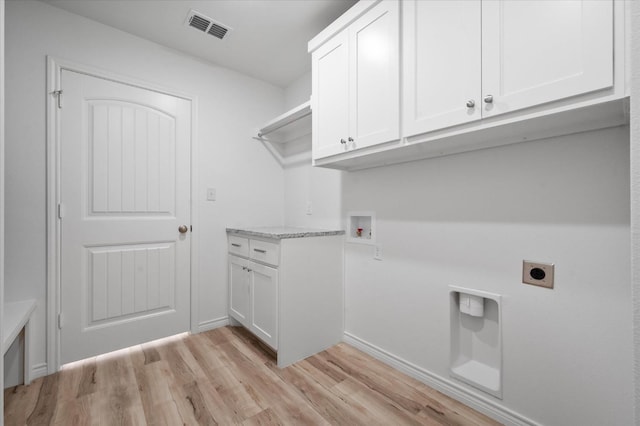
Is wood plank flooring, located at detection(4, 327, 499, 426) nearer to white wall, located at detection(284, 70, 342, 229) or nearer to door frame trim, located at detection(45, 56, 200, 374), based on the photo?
door frame trim, located at detection(45, 56, 200, 374)

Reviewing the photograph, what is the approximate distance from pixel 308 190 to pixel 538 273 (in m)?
1.84

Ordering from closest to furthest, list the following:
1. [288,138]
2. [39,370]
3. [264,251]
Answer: [39,370] → [264,251] → [288,138]

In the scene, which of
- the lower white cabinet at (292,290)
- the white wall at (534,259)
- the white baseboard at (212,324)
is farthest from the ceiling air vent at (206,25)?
the white baseboard at (212,324)

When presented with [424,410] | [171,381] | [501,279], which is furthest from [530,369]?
[171,381]

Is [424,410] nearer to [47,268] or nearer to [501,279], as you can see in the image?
[501,279]

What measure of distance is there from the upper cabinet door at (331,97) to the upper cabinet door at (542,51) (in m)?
0.79

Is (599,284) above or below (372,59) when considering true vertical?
below

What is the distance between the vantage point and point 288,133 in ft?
9.25

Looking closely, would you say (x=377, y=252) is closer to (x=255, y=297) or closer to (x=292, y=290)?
(x=292, y=290)

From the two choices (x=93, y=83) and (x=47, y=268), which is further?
(x=93, y=83)

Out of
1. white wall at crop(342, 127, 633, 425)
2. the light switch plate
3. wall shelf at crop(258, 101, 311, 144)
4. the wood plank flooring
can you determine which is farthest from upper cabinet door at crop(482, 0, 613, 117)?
the wood plank flooring

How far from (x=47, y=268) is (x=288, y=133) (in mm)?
2117

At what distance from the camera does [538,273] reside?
1.30 metres

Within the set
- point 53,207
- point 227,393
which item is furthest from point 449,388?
point 53,207
